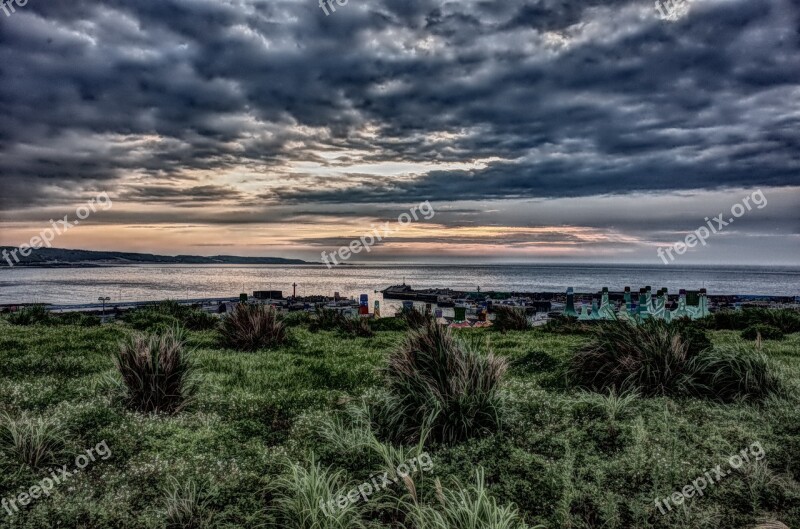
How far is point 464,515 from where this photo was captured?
3.68 m

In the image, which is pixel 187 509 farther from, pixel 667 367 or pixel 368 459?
pixel 667 367

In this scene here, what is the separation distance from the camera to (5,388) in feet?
21.6

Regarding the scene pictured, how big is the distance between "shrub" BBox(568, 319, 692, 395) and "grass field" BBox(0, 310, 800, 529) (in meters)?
0.37

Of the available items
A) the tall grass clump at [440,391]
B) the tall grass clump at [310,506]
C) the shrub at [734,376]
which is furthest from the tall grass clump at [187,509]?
the shrub at [734,376]

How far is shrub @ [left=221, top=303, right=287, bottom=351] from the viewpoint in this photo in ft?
35.1

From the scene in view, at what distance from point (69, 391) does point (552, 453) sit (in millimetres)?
6117

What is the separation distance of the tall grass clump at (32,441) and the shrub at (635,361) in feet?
20.0

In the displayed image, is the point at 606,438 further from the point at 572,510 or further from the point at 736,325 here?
the point at 736,325

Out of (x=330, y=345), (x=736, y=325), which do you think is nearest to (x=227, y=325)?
(x=330, y=345)

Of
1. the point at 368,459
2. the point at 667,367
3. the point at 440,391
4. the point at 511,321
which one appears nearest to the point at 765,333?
the point at 511,321

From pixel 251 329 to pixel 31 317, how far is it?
7.60m

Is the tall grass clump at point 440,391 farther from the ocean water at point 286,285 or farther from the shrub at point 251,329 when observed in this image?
the ocean water at point 286,285

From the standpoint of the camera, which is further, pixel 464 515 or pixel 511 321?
pixel 511 321

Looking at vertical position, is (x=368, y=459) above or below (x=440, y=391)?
below
